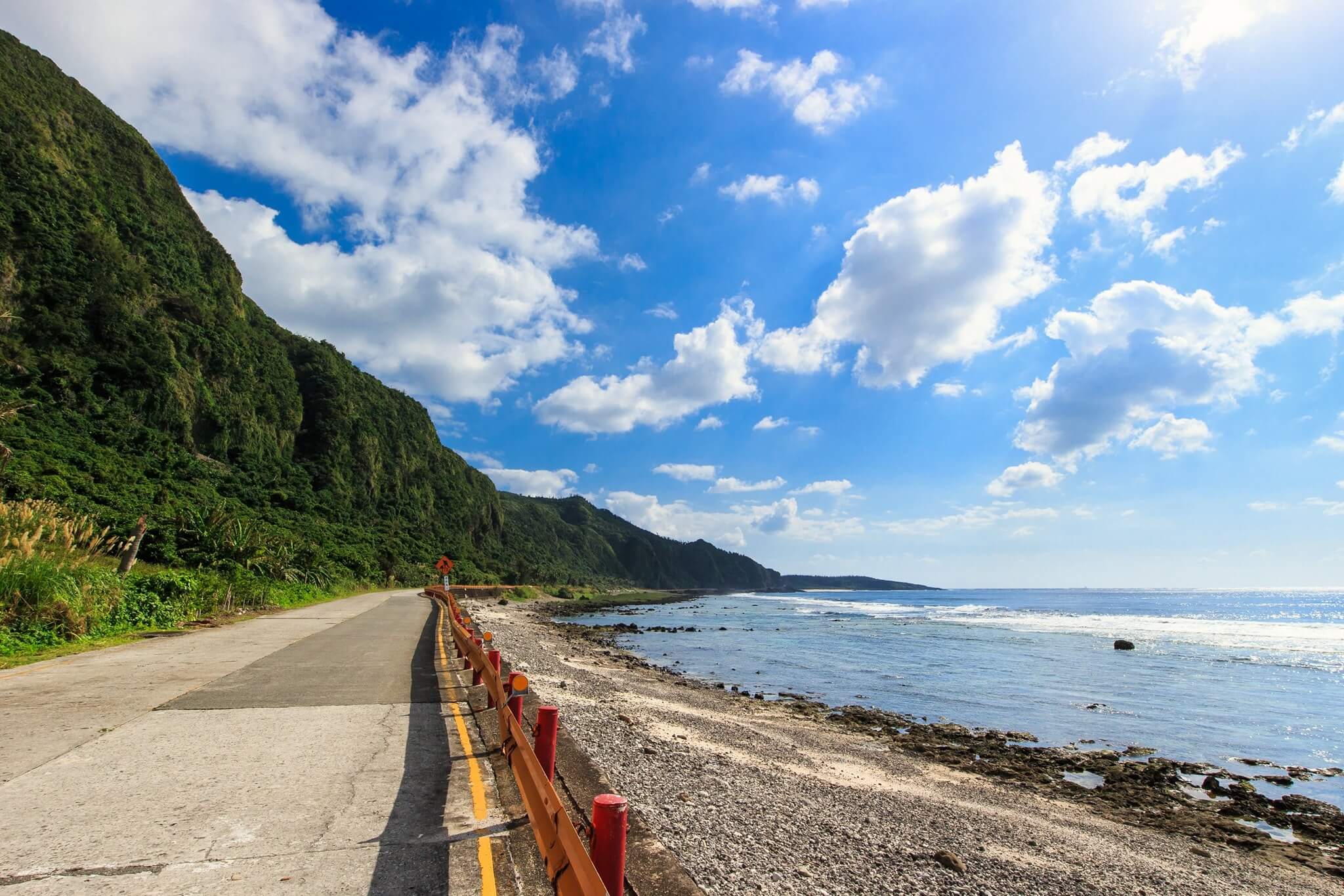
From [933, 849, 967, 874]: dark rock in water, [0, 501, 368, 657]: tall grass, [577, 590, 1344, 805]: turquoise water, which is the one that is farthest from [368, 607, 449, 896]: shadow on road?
[577, 590, 1344, 805]: turquoise water

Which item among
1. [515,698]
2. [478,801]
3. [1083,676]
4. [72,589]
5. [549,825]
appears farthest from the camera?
[1083,676]

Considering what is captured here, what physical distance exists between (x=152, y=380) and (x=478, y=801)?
65.1 metres

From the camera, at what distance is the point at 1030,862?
7312mm

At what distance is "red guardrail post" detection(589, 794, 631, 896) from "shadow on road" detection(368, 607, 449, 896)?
1.33 metres

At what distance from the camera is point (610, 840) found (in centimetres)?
372

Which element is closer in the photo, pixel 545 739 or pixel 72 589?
pixel 545 739

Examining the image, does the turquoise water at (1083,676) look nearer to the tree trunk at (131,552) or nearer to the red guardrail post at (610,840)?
the red guardrail post at (610,840)

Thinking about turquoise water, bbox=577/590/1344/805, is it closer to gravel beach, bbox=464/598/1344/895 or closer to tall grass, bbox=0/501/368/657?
gravel beach, bbox=464/598/1344/895

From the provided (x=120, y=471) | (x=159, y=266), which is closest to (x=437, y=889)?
(x=120, y=471)

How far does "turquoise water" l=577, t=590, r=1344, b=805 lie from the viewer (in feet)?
55.2

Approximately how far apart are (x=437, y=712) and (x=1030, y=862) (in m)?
7.87

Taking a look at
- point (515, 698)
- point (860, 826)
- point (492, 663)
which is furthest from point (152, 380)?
point (860, 826)

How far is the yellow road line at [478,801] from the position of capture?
174 inches

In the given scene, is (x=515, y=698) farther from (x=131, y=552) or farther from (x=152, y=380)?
(x=152, y=380)
